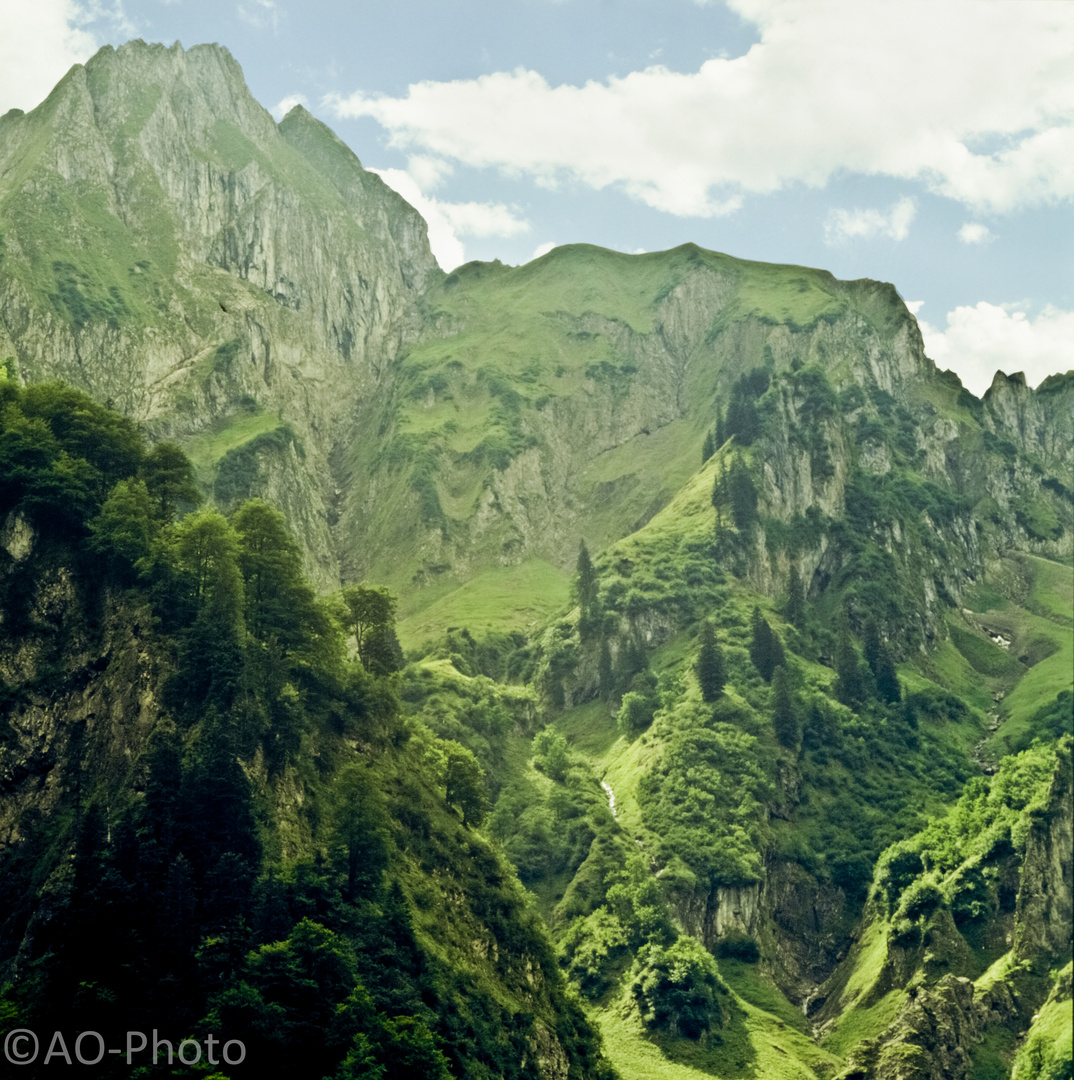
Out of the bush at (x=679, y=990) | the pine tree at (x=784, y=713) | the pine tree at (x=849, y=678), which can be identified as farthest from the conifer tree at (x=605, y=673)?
the bush at (x=679, y=990)

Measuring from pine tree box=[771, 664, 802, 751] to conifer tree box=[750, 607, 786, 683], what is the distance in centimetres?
512

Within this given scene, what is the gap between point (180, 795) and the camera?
8438 cm

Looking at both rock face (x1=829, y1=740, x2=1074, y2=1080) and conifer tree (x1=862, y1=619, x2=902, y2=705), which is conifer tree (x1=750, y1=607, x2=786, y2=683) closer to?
conifer tree (x1=862, y1=619, x2=902, y2=705)

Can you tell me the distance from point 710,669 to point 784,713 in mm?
10984

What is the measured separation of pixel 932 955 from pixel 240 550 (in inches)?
2837

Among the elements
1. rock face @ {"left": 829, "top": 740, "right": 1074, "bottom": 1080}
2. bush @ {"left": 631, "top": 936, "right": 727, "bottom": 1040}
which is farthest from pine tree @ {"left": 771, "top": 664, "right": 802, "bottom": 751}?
bush @ {"left": 631, "top": 936, "right": 727, "bottom": 1040}

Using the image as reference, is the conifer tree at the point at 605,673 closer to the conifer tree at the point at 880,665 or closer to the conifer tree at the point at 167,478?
the conifer tree at the point at 880,665

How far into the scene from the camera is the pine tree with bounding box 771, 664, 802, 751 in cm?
16088

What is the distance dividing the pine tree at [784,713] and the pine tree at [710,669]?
22.3 feet

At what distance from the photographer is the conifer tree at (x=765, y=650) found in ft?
568

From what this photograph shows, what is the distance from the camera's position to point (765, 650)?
17462 centimetres

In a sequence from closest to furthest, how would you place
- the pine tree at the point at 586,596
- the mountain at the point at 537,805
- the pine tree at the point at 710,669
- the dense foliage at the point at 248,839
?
1. the dense foliage at the point at 248,839
2. the mountain at the point at 537,805
3. the pine tree at the point at 710,669
4. the pine tree at the point at 586,596

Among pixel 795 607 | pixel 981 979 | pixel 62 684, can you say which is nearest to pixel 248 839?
pixel 62 684

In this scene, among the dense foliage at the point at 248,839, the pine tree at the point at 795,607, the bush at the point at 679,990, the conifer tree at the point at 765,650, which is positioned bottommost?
the bush at the point at 679,990
